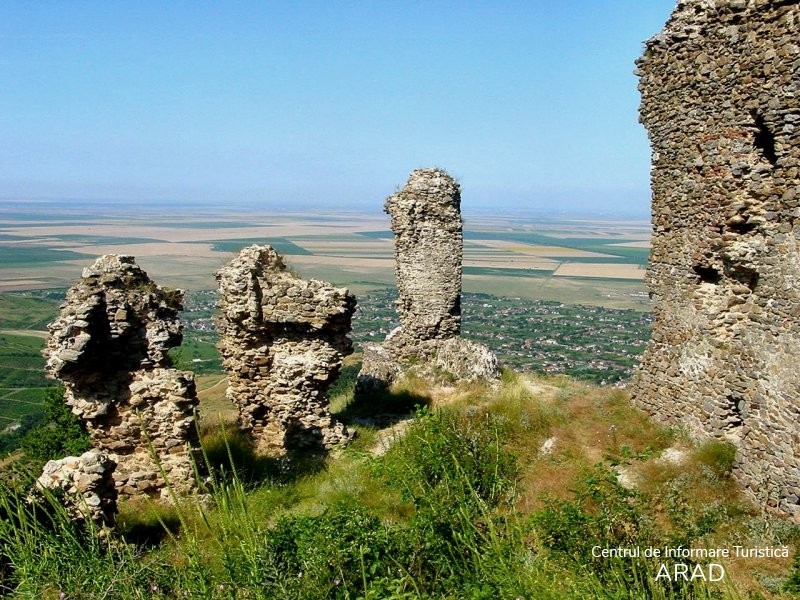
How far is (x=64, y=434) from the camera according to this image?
1241cm

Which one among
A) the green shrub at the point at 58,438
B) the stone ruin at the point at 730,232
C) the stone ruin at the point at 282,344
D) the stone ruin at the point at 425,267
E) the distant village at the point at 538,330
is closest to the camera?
the stone ruin at the point at 730,232

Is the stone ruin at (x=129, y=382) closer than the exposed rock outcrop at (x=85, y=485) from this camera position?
No

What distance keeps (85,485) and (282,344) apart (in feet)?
12.8

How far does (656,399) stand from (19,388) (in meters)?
35.3

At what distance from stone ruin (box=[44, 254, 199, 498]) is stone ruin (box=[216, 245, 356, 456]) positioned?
1.64m

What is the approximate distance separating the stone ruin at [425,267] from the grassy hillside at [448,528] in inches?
175

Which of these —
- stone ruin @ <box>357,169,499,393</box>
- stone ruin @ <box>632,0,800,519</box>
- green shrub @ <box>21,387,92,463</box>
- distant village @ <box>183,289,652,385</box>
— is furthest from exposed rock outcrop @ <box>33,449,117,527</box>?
distant village @ <box>183,289,652,385</box>

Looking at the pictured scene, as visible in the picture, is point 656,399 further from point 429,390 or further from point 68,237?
point 68,237

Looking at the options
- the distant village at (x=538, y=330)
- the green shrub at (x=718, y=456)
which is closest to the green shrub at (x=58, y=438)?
the distant village at (x=538, y=330)

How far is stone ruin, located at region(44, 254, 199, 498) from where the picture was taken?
745 centimetres

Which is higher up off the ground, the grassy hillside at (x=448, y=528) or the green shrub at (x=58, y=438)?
the grassy hillside at (x=448, y=528)

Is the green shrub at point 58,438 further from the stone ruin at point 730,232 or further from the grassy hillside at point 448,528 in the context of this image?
the stone ruin at point 730,232

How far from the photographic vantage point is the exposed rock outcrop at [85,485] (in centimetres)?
598

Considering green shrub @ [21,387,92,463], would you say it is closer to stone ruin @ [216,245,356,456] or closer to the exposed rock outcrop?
stone ruin @ [216,245,356,456]
